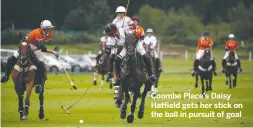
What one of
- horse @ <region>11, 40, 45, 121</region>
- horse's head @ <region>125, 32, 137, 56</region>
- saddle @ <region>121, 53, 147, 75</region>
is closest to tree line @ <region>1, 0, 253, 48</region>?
horse @ <region>11, 40, 45, 121</region>

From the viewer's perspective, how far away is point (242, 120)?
25.0 metres

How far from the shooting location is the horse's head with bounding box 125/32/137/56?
→ 2397 cm

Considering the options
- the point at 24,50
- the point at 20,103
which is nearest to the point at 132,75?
the point at 24,50

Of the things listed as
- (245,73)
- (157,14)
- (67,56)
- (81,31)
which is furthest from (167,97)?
(67,56)

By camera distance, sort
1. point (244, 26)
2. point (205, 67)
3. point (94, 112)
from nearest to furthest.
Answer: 1. point (94, 112)
2. point (205, 67)
3. point (244, 26)

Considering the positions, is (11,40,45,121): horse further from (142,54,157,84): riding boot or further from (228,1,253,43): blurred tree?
(228,1,253,43): blurred tree

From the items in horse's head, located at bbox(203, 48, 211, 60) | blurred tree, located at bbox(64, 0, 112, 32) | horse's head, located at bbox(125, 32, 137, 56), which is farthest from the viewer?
horse's head, located at bbox(203, 48, 211, 60)

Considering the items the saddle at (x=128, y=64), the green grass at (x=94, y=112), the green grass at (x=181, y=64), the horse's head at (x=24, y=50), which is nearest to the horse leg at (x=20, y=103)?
the green grass at (x=94, y=112)

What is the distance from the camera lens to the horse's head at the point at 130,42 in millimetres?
23969

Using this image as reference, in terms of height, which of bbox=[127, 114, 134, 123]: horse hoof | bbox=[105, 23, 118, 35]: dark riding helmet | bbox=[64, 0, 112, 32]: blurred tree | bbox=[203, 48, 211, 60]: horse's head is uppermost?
bbox=[64, 0, 112, 32]: blurred tree

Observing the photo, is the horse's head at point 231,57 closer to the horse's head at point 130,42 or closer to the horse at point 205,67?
the horse at point 205,67

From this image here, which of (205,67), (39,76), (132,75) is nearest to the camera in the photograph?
(132,75)

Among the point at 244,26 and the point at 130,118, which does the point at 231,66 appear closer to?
the point at 244,26

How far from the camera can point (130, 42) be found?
23953 millimetres
